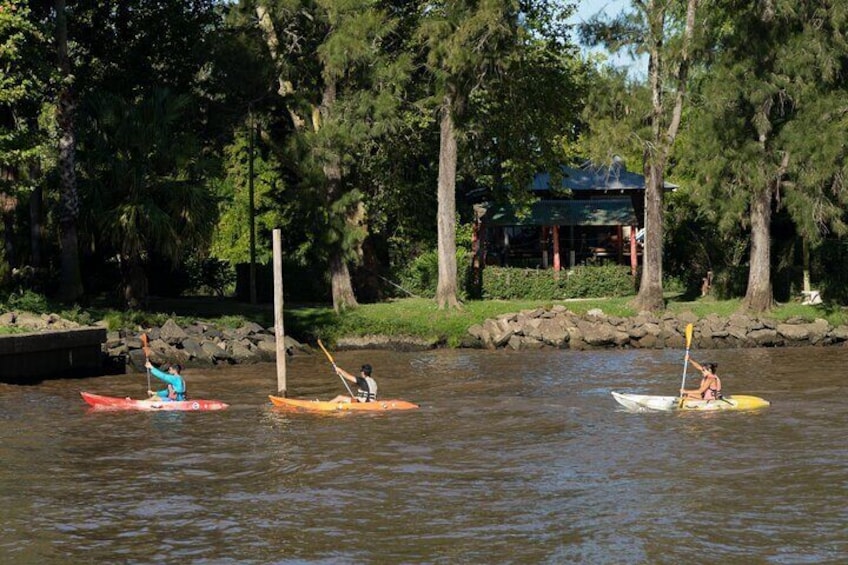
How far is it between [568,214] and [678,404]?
1134 inches

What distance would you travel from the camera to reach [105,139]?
1694 inches

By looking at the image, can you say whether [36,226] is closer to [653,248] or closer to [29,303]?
[29,303]

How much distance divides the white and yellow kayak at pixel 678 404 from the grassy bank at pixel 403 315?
52.3ft

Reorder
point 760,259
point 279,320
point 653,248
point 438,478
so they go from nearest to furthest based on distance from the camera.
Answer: point 438,478 < point 279,320 < point 760,259 < point 653,248

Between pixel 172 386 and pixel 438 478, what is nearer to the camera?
pixel 438 478

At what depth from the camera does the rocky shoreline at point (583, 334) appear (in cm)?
4178

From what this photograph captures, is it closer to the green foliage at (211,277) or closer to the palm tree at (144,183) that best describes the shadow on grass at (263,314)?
the palm tree at (144,183)

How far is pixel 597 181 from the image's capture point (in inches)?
2318

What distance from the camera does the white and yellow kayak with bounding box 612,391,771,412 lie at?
29.0 m

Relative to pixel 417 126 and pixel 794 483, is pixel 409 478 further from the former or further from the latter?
pixel 417 126

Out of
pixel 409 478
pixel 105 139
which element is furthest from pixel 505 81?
pixel 409 478

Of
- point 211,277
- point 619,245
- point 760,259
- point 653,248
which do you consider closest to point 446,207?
point 653,248

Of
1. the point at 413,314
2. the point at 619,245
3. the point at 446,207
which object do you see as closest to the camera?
the point at 413,314

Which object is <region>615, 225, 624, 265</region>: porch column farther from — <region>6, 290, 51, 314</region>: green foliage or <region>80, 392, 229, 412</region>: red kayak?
<region>80, 392, 229, 412</region>: red kayak
